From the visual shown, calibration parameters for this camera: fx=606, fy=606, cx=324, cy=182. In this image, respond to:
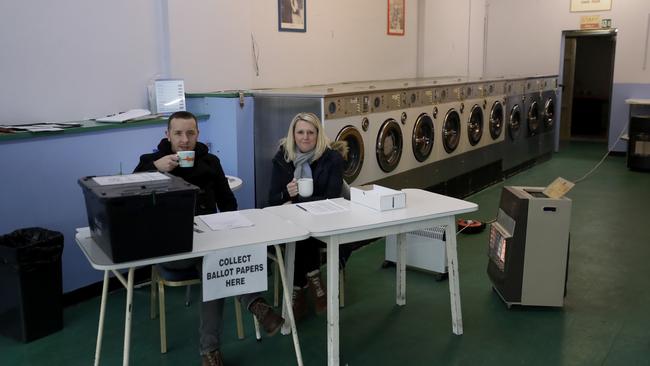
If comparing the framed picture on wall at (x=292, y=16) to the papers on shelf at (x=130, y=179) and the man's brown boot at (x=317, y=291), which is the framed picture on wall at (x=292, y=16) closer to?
the man's brown boot at (x=317, y=291)

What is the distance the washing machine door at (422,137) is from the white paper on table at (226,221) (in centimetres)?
282

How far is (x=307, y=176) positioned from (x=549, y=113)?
20.0 feet

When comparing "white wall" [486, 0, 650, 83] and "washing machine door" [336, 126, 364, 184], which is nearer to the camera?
"washing machine door" [336, 126, 364, 184]

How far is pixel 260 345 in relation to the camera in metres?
3.12

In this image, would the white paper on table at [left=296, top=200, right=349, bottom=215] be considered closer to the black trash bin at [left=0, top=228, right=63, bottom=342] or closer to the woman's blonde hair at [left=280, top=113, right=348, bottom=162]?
the woman's blonde hair at [left=280, top=113, right=348, bottom=162]

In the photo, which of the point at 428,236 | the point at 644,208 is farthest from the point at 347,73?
the point at 644,208

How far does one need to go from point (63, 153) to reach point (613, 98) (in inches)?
315

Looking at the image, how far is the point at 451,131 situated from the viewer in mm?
6090

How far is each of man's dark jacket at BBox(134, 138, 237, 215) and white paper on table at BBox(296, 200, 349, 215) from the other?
0.52m

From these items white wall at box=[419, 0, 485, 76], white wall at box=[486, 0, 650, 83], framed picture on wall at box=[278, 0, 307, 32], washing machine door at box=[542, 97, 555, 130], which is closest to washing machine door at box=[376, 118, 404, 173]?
framed picture on wall at box=[278, 0, 307, 32]

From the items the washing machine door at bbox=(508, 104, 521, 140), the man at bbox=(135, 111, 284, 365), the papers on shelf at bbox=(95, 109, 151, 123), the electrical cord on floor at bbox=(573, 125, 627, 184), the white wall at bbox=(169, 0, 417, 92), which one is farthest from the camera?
the washing machine door at bbox=(508, 104, 521, 140)

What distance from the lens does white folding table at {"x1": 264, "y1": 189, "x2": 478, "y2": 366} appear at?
266cm

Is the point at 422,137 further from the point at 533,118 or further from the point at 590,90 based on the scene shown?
the point at 590,90

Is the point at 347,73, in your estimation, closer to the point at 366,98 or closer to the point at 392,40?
the point at 392,40
